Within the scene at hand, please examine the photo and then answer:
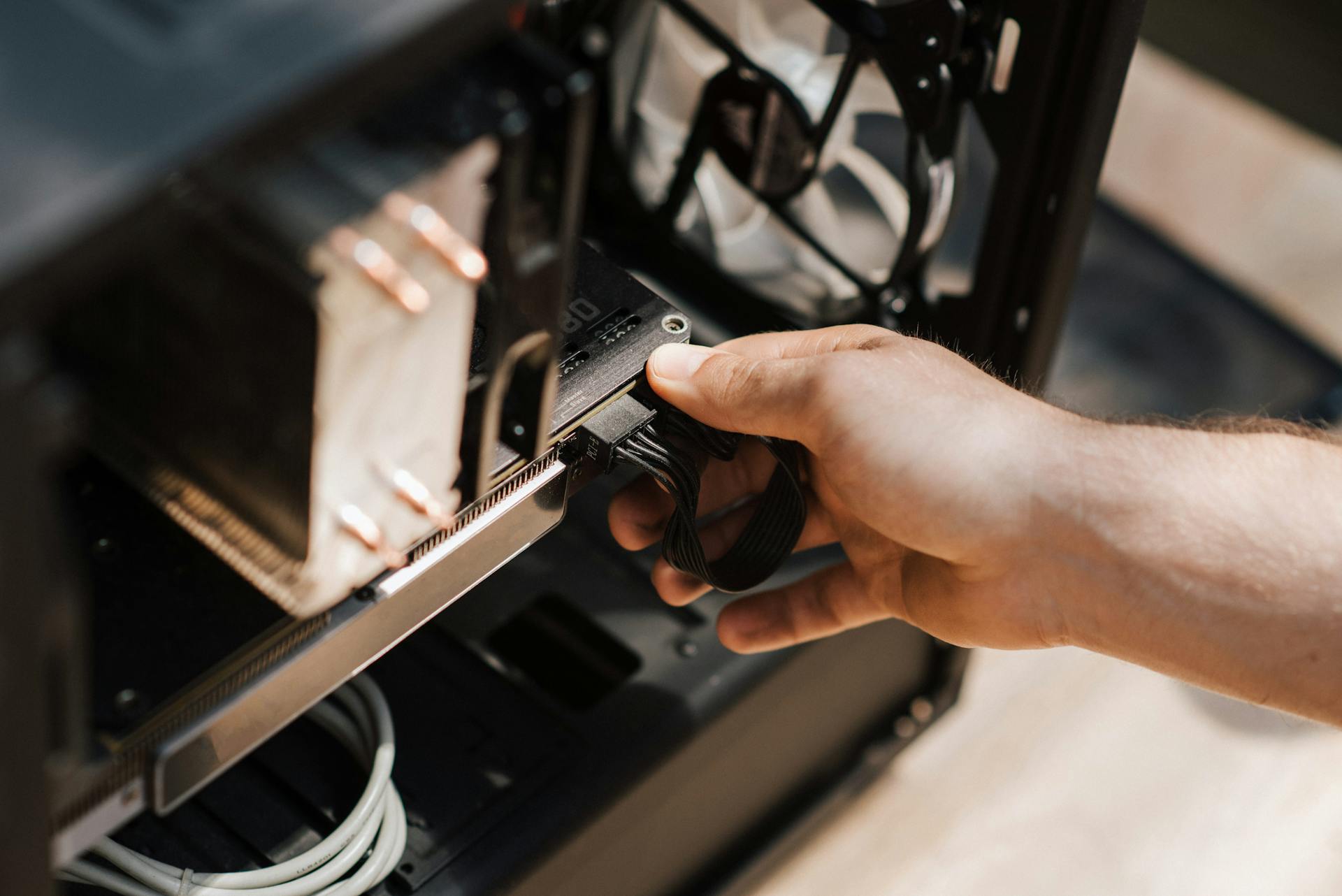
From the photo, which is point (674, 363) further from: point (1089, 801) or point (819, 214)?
point (1089, 801)

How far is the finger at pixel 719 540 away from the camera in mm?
798

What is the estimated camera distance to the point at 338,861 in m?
0.66

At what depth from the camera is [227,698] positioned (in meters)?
0.53

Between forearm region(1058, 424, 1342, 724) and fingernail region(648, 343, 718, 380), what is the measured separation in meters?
0.18

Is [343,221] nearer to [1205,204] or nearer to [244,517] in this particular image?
[244,517]

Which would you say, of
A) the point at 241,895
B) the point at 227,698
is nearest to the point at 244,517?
the point at 227,698

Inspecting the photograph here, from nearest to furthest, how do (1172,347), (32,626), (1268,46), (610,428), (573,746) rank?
(32,626)
(610,428)
(573,746)
(1268,46)
(1172,347)

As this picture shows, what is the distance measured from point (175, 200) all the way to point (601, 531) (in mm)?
538

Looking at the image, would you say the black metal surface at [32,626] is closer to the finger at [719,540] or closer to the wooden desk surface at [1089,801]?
the finger at [719,540]

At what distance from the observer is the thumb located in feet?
2.12

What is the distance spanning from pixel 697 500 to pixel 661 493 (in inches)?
3.3

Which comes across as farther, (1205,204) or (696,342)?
(1205,204)

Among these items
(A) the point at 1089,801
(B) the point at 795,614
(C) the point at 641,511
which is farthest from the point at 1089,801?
(C) the point at 641,511

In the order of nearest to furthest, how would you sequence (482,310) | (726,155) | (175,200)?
1. (175,200)
2. (482,310)
3. (726,155)
